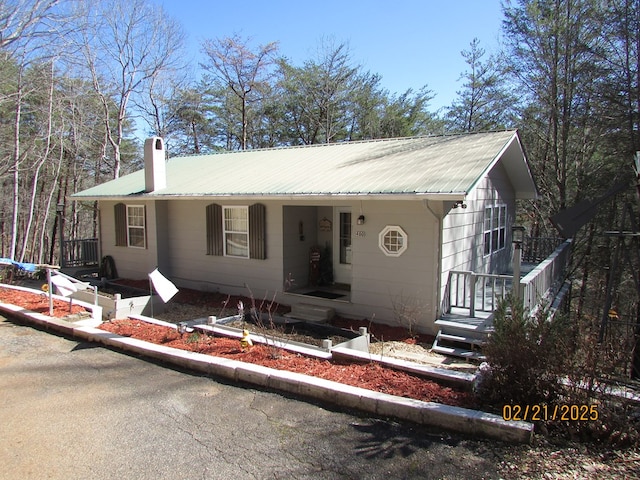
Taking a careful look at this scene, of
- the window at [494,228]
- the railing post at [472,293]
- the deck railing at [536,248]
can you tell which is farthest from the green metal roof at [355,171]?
the deck railing at [536,248]

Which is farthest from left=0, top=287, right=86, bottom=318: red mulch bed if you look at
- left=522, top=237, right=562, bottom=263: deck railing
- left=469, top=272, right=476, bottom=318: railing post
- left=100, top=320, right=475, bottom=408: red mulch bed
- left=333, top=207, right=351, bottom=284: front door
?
left=522, top=237, right=562, bottom=263: deck railing

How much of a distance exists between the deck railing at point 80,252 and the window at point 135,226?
8.17 ft

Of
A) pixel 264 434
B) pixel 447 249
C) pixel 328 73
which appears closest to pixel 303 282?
pixel 447 249

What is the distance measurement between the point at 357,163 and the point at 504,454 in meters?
7.40

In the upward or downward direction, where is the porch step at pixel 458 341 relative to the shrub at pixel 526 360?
downward

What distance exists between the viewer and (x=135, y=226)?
41.7ft

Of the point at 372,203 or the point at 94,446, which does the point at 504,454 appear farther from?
the point at 372,203

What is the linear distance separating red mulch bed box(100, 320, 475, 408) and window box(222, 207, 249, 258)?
3621 millimetres

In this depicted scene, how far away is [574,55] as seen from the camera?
16.1 m

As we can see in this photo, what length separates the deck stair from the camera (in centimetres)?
691

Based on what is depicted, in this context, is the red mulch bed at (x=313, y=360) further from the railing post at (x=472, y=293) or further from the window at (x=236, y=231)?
the window at (x=236, y=231)

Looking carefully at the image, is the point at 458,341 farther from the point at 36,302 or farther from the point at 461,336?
the point at 36,302

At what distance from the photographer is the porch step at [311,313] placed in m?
8.70
